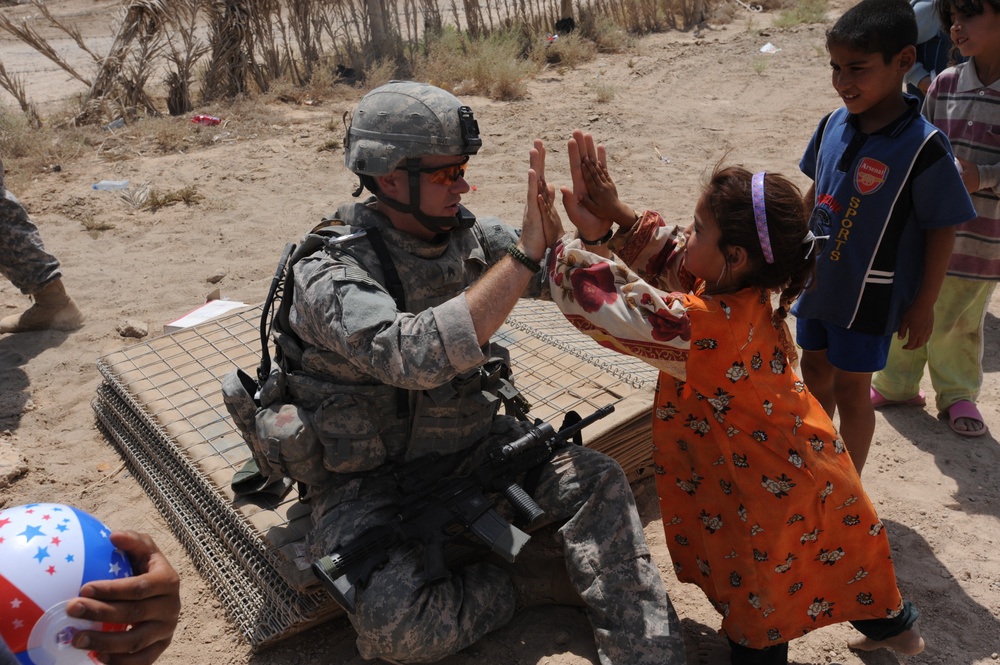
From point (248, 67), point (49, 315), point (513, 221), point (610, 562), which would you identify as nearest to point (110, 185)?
point (49, 315)

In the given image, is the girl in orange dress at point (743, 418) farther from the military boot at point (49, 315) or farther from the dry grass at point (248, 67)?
the dry grass at point (248, 67)

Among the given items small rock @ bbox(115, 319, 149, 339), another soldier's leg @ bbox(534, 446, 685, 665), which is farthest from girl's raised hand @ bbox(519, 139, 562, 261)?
small rock @ bbox(115, 319, 149, 339)

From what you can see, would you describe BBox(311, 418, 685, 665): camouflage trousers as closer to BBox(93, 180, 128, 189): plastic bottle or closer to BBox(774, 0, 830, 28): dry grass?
BBox(93, 180, 128, 189): plastic bottle

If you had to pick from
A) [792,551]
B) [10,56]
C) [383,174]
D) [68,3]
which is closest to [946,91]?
[792,551]

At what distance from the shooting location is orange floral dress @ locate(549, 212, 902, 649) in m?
2.29

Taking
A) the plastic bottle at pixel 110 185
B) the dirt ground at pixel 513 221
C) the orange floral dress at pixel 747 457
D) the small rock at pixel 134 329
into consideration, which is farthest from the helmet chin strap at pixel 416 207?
the plastic bottle at pixel 110 185

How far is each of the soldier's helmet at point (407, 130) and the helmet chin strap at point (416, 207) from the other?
0.04m

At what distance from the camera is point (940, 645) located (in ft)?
9.39

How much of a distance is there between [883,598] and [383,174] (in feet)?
6.60

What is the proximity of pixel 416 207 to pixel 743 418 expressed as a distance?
120 cm

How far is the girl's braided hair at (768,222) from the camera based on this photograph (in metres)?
2.32

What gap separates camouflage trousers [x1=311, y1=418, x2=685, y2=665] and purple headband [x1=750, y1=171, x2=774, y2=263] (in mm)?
944

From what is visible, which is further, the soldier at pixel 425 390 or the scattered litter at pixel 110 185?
the scattered litter at pixel 110 185

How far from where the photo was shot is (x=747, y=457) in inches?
96.5
